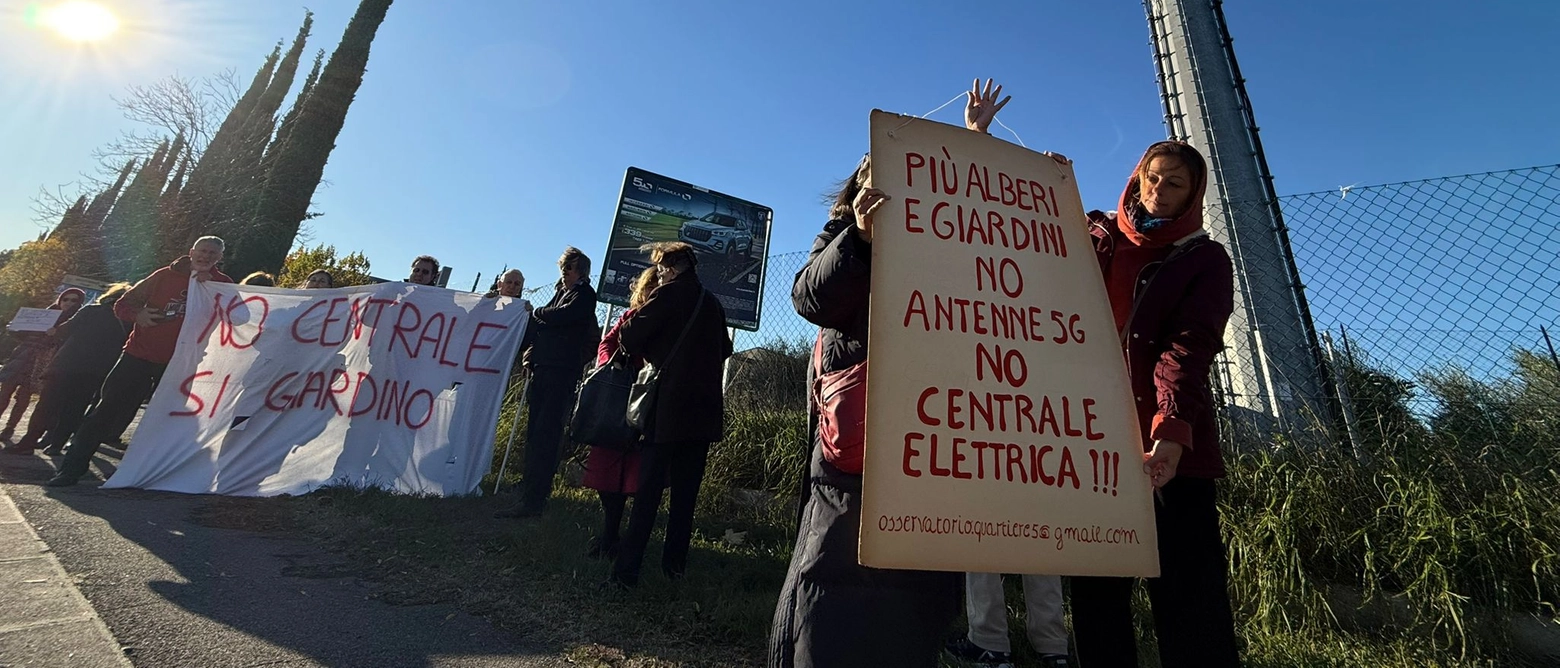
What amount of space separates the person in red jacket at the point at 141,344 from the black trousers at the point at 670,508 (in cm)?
401

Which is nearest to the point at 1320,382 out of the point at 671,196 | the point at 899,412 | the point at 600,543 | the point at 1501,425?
the point at 1501,425

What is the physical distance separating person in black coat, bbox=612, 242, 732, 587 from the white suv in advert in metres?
3.69

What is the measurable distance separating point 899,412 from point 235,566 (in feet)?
11.4

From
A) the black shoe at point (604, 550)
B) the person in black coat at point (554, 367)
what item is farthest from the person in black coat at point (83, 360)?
the black shoe at point (604, 550)

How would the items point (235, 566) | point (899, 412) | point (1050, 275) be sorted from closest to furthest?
point (899, 412) → point (1050, 275) → point (235, 566)

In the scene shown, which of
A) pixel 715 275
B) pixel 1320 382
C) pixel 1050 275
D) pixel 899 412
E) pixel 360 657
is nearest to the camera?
pixel 899 412

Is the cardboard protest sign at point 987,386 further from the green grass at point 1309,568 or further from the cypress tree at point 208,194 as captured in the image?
the cypress tree at point 208,194

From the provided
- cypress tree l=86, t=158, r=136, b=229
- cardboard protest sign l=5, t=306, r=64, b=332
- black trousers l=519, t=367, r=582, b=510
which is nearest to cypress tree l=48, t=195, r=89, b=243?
cypress tree l=86, t=158, r=136, b=229

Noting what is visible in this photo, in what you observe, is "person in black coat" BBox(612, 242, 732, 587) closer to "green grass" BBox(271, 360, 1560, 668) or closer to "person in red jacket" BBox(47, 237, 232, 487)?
"green grass" BBox(271, 360, 1560, 668)

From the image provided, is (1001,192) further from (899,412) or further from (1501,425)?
(1501,425)

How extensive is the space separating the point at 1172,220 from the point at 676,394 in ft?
7.22

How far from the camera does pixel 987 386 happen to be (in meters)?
1.40

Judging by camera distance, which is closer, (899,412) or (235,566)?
(899,412)

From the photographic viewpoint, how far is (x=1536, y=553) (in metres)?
2.58
